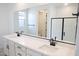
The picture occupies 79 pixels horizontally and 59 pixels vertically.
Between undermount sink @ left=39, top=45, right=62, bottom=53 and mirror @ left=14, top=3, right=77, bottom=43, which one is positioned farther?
mirror @ left=14, top=3, right=77, bottom=43

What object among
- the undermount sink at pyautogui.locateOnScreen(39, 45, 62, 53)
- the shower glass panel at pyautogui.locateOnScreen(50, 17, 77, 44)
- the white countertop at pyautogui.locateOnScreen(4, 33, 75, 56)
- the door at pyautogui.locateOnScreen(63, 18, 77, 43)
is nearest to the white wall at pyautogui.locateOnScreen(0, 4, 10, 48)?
the white countertop at pyautogui.locateOnScreen(4, 33, 75, 56)

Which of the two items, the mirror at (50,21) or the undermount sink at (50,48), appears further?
the mirror at (50,21)

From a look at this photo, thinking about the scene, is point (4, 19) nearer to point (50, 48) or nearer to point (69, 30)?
point (50, 48)

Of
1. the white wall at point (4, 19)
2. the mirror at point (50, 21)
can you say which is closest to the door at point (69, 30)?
the mirror at point (50, 21)

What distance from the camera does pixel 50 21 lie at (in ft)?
6.50

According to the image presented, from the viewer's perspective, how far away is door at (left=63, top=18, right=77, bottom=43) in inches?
63.4

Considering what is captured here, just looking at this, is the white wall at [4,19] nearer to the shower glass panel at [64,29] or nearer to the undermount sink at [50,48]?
the shower glass panel at [64,29]

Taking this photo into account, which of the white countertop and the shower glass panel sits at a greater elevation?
the shower glass panel

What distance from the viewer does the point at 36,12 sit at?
2363 millimetres

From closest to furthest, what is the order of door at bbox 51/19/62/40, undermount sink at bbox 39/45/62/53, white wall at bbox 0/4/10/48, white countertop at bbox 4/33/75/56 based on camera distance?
white countertop at bbox 4/33/75/56 → undermount sink at bbox 39/45/62/53 → door at bbox 51/19/62/40 → white wall at bbox 0/4/10/48

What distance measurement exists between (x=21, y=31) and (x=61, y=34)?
1582 millimetres

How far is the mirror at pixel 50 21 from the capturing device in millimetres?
1645

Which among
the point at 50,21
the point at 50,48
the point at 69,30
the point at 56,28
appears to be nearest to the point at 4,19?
the point at 50,21

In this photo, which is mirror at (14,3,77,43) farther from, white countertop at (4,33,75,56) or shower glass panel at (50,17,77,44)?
white countertop at (4,33,75,56)
